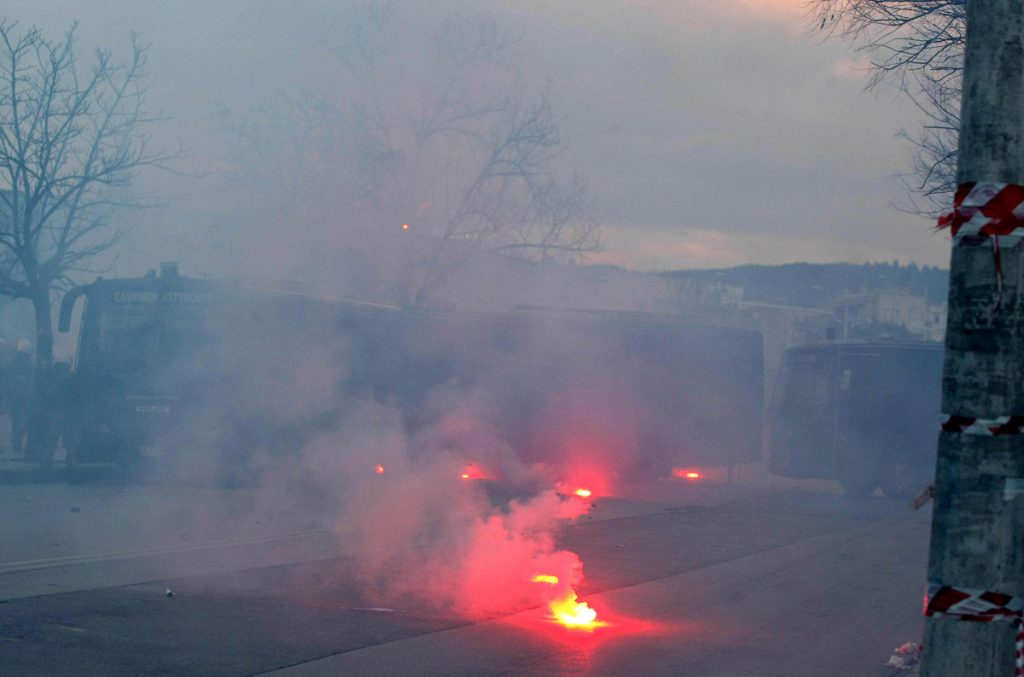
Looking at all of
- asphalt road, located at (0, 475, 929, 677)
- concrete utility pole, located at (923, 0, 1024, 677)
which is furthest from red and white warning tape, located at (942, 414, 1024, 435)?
asphalt road, located at (0, 475, 929, 677)

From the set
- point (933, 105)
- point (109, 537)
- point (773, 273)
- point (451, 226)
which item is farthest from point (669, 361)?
point (773, 273)

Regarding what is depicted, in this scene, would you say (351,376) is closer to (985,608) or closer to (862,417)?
(985,608)

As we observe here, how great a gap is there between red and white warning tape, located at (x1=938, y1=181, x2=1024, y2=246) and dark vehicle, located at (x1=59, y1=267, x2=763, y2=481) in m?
9.95

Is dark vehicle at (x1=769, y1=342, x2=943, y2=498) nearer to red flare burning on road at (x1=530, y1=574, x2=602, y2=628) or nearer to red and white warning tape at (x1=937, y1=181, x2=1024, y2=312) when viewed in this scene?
red flare burning on road at (x1=530, y1=574, x2=602, y2=628)

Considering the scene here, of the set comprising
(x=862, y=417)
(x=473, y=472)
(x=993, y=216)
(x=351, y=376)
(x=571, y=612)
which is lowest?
(x=571, y=612)

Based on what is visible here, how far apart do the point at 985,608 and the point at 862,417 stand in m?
19.6

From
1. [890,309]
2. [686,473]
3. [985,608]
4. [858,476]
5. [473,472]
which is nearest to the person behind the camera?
[985,608]

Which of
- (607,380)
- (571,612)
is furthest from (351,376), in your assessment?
Result: (571,612)

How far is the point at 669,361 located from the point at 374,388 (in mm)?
7484

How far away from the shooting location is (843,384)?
22719 mm

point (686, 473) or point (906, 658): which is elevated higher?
point (906, 658)

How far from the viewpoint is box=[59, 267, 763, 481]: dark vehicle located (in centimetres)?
1408

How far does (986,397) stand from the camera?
11.5 ft

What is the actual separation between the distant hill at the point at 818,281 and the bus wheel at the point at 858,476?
1088 inches
